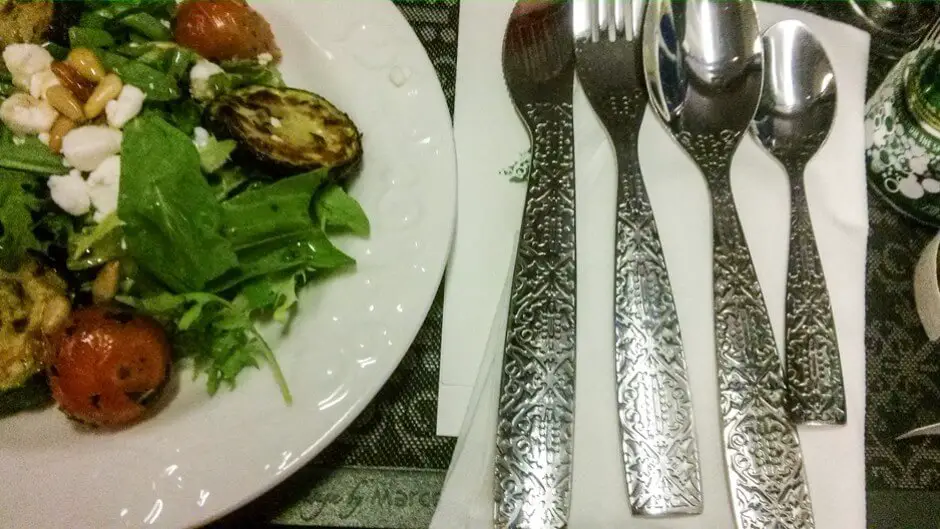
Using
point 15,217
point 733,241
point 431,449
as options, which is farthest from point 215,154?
point 733,241

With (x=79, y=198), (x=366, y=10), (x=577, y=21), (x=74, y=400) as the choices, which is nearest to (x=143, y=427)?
(x=74, y=400)

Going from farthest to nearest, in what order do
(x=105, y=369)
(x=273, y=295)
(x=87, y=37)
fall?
(x=87, y=37), (x=273, y=295), (x=105, y=369)

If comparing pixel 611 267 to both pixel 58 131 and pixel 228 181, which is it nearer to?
pixel 228 181

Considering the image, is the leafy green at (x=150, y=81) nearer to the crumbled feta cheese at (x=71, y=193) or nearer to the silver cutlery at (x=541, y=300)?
the crumbled feta cheese at (x=71, y=193)

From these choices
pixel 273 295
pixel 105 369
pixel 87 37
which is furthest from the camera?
pixel 87 37

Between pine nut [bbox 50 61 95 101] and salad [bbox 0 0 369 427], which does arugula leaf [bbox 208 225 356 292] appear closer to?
salad [bbox 0 0 369 427]

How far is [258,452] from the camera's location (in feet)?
2.35

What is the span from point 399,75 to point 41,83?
19.0 inches

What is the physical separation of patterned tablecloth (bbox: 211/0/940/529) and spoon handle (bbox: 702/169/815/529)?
158 millimetres

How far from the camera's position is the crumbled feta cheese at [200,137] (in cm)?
90

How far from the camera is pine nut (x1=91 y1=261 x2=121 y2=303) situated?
0.84m

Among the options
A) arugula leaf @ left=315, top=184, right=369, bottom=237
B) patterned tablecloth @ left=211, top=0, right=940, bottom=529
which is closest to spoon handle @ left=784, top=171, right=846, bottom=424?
patterned tablecloth @ left=211, top=0, right=940, bottom=529

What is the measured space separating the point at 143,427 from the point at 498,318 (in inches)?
17.8

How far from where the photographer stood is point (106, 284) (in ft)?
2.74
